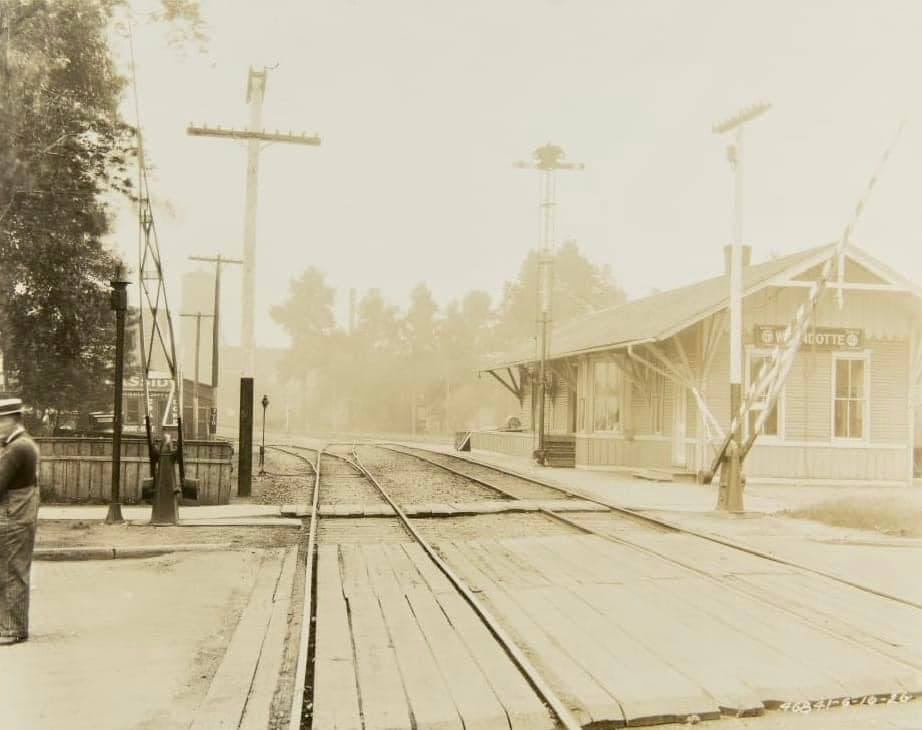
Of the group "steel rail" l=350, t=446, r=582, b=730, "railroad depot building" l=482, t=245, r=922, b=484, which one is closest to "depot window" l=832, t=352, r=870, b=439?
"railroad depot building" l=482, t=245, r=922, b=484

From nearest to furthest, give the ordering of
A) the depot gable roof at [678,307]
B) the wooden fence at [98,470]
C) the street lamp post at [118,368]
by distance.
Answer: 1. the street lamp post at [118,368]
2. the wooden fence at [98,470]
3. the depot gable roof at [678,307]

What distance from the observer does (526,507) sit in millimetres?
11742

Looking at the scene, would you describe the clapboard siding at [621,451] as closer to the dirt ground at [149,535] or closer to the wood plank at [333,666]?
the dirt ground at [149,535]

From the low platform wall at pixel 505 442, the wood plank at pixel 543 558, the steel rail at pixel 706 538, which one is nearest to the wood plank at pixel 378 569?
the wood plank at pixel 543 558

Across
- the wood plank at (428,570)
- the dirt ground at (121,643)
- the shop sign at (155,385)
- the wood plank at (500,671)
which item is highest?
the shop sign at (155,385)

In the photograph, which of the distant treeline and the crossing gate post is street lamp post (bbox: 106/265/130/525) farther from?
the distant treeline

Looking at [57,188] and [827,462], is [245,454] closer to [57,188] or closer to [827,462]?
[57,188]

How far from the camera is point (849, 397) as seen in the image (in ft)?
55.1

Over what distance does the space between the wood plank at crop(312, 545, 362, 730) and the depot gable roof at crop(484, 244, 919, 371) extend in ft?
34.4

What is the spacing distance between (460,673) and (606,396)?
16688 millimetres

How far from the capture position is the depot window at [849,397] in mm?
16766

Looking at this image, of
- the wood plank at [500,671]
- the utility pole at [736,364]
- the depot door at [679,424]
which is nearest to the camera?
the wood plank at [500,671]

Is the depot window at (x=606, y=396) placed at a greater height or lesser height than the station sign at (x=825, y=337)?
lesser

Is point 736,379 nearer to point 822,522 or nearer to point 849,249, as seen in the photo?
point 822,522
